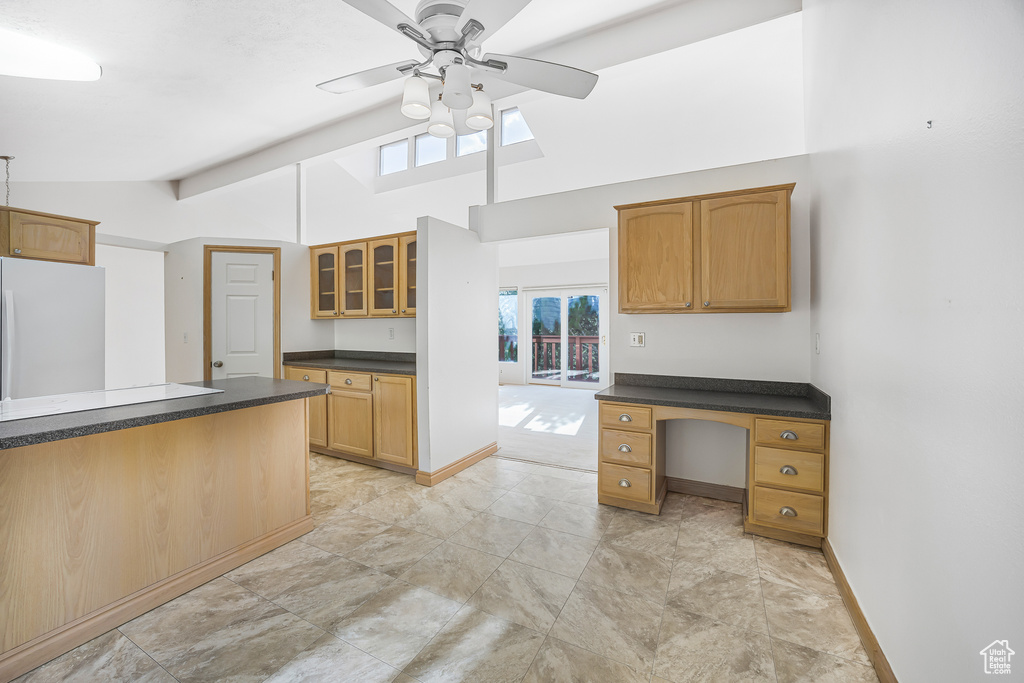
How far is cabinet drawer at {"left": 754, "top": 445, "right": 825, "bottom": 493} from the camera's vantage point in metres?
2.24

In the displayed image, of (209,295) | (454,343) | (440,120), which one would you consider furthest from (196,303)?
(440,120)

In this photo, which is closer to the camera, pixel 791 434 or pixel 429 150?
pixel 791 434

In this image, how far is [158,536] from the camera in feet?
6.01

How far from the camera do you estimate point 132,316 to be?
5398 millimetres

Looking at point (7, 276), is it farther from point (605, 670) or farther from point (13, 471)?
point (605, 670)

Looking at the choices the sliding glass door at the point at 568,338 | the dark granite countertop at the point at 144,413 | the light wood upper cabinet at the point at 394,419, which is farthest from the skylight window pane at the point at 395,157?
the dark granite countertop at the point at 144,413

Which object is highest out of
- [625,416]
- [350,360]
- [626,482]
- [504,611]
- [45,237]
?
[45,237]

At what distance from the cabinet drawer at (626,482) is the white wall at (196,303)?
3.42m

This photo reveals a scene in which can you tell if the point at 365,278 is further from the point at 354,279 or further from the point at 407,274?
the point at 407,274

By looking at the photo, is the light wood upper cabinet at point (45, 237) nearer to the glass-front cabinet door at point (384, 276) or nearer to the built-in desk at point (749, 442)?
the glass-front cabinet door at point (384, 276)

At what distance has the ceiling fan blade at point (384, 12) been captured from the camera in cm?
155

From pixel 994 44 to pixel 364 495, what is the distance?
3.53 m

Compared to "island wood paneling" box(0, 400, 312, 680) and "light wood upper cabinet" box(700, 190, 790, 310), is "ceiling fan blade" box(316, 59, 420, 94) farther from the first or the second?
"light wood upper cabinet" box(700, 190, 790, 310)

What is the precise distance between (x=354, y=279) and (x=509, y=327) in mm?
4744
